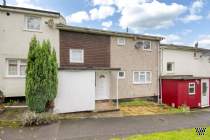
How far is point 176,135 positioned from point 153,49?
35.6ft

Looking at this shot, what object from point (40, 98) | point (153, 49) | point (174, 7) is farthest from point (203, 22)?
point (40, 98)

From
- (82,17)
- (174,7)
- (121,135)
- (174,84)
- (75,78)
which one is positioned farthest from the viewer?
(82,17)

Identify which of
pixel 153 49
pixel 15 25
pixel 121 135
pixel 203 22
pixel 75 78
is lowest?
pixel 121 135

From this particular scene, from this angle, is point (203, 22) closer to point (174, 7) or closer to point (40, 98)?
point (174, 7)

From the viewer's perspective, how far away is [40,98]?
9.99m

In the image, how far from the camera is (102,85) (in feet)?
51.3

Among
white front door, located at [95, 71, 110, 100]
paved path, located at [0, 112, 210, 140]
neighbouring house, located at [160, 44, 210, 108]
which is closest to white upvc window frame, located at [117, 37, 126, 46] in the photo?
white front door, located at [95, 71, 110, 100]

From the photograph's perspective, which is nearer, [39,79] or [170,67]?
[39,79]

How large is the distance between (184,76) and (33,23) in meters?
14.3

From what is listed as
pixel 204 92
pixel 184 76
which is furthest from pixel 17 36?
pixel 204 92

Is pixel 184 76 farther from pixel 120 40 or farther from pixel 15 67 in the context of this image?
pixel 15 67

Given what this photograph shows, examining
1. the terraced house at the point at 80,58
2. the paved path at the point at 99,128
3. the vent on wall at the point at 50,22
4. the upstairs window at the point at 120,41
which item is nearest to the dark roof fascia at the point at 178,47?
the terraced house at the point at 80,58

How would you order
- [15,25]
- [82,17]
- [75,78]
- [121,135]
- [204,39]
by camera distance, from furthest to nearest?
1. [204,39]
2. [82,17]
3. [15,25]
4. [75,78]
5. [121,135]

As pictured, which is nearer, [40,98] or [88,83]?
[40,98]
